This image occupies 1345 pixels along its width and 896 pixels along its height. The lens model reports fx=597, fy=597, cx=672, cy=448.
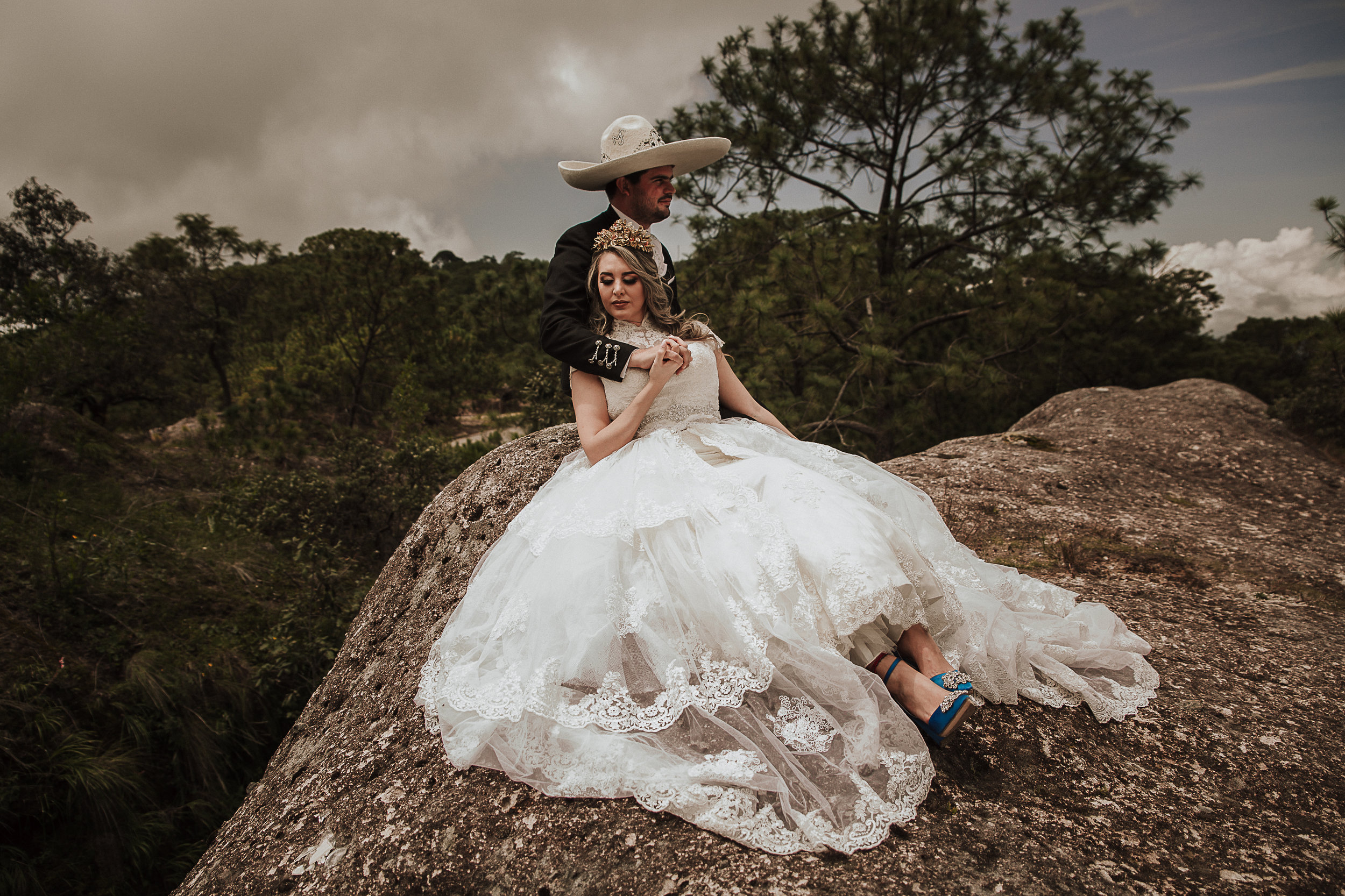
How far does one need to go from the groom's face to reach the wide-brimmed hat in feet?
0.12

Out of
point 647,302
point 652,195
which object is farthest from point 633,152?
point 647,302

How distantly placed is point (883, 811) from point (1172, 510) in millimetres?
3520

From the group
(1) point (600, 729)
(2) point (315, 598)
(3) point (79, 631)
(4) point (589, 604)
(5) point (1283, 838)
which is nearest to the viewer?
(5) point (1283, 838)

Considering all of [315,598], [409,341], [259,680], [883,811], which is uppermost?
[409,341]

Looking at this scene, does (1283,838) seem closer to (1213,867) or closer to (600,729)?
(1213,867)

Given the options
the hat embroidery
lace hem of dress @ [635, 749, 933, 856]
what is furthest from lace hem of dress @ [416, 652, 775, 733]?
the hat embroidery

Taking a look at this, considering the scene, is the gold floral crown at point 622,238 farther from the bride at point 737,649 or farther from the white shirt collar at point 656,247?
the bride at point 737,649

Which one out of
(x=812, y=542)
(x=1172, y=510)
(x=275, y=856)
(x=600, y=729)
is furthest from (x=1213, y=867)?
(x=1172, y=510)

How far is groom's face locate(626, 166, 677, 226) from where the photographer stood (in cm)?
259

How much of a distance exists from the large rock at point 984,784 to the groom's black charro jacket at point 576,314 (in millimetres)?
785

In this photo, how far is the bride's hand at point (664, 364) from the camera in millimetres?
2293

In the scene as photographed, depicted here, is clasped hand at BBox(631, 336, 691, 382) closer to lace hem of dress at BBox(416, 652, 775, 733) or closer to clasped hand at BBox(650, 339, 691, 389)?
clasped hand at BBox(650, 339, 691, 389)

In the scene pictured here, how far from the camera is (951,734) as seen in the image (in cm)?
168

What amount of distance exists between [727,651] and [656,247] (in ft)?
6.06
